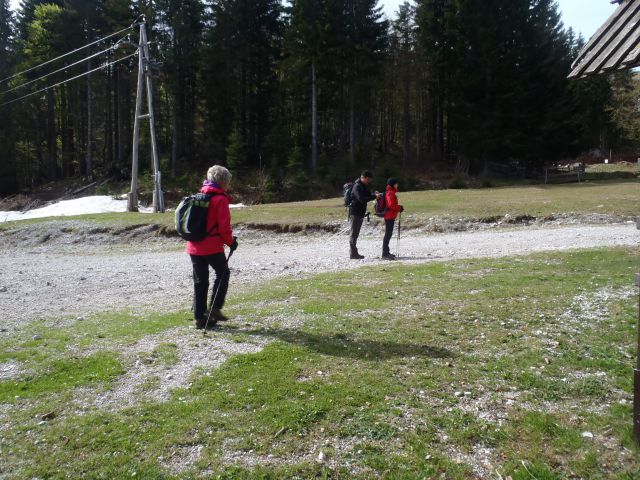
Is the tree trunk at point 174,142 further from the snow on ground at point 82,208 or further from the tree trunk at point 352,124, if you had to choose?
the tree trunk at point 352,124

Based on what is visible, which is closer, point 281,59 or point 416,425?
point 416,425

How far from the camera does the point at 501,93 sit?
4516 cm

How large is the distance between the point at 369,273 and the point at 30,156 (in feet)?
194

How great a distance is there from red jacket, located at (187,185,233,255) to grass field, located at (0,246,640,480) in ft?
4.02

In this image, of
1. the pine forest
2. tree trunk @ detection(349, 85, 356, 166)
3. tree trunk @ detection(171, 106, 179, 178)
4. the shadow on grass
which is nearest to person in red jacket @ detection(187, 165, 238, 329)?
the shadow on grass

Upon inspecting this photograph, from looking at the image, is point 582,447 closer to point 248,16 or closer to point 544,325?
point 544,325

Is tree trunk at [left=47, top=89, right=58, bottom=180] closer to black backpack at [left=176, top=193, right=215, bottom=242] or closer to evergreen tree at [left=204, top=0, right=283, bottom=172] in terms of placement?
evergreen tree at [left=204, top=0, right=283, bottom=172]

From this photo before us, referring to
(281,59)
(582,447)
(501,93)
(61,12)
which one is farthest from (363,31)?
(582,447)

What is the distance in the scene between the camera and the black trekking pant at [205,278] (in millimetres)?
7211

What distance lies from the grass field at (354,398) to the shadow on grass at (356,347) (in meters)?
0.03

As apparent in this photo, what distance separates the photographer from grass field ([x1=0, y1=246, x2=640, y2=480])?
4145 mm

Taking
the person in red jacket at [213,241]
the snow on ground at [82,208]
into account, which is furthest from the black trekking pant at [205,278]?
the snow on ground at [82,208]

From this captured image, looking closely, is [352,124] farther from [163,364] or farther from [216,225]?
[163,364]

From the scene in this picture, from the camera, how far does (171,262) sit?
50.1ft
